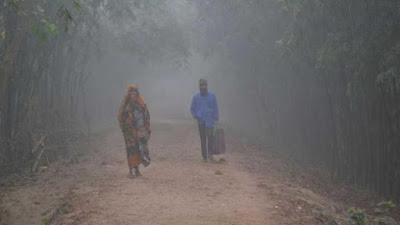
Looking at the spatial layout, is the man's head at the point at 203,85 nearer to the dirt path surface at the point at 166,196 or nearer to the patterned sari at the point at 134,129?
the dirt path surface at the point at 166,196

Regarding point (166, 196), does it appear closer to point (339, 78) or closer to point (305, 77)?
point (339, 78)

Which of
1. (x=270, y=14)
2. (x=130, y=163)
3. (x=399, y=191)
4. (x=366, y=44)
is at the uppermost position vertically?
(x=270, y=14)

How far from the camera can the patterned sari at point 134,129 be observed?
886 centimetres

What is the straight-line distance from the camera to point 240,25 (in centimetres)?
1786

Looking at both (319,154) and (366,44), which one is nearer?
(366,44)

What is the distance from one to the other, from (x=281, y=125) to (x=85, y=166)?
9.98 m

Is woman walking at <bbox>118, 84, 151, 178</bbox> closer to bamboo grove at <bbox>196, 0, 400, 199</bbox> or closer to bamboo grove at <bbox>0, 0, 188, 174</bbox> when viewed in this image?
bamboo grove at <bbox>0, 0, 188, 174</bbox>

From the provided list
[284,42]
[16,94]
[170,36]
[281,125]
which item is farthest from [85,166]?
[170,36]

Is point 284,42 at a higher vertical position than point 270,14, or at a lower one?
lower

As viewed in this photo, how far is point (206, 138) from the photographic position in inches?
431

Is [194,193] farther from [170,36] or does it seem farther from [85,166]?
[170,36]

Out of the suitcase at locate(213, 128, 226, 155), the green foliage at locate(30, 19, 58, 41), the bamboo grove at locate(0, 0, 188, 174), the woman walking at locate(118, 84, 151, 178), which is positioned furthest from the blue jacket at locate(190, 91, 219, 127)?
the green foliage at locate(30, 19, 58, 41)

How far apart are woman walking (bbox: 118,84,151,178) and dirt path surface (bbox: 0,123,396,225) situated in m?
0.38

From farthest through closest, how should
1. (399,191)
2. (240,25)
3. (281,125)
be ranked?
(281,125) < (240,25) < (399,191)
